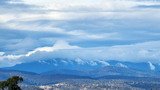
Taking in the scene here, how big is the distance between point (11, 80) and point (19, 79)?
302 centimetres

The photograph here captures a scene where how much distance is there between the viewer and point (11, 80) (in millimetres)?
192000

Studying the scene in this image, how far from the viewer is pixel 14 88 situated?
7525 inches

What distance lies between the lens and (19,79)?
630 feet

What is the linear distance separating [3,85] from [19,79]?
6884 mm

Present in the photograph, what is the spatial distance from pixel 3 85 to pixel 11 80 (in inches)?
162

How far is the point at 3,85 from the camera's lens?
19362 centimetres

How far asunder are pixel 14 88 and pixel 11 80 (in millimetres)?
3277

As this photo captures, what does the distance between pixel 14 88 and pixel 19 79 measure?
381cm
